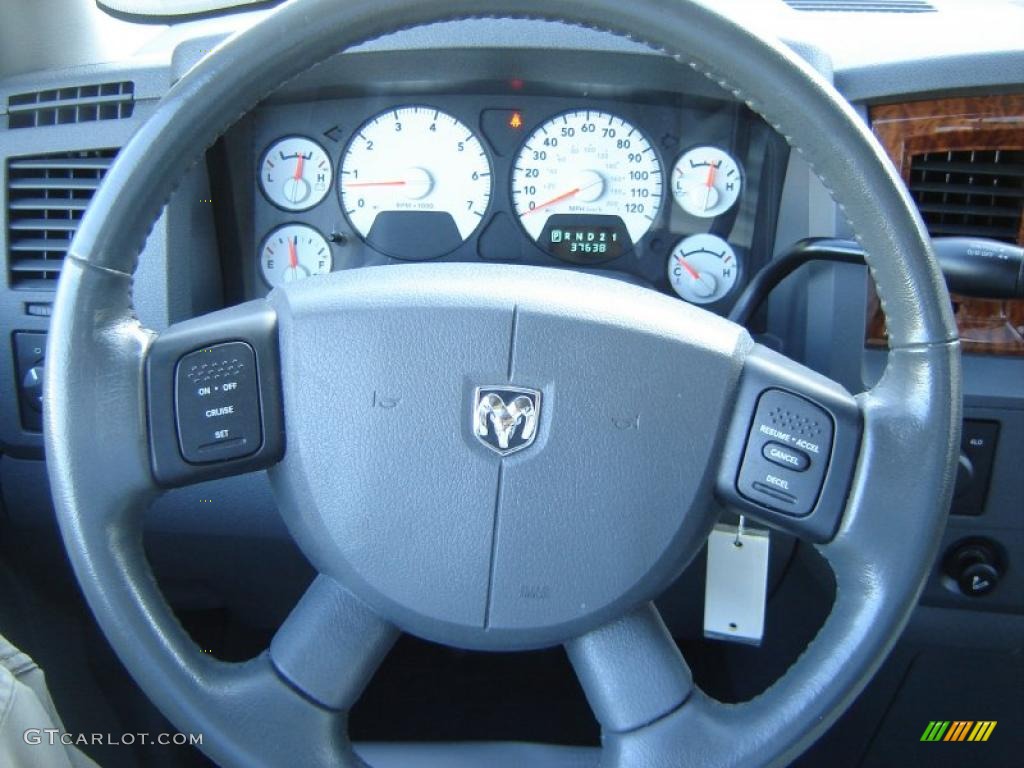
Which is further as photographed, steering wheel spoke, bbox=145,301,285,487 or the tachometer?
the tachometer

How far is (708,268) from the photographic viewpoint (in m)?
1.50

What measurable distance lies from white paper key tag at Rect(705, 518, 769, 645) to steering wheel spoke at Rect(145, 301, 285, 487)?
43 cm

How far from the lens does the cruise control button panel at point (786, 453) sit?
87 cm

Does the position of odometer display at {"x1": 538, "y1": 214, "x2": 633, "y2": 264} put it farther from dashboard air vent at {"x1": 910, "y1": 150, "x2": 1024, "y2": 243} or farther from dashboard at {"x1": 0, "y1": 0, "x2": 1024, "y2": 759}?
dashboard air vent at {"x1": 910, "y1": 150, "x2": 1024, "y2": 243}

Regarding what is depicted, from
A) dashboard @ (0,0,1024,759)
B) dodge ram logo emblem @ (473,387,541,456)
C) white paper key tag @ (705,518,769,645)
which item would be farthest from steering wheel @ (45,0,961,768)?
dashboard @ (0,0,1024,759)

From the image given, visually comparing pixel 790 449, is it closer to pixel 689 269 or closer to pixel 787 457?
pixel 787 457

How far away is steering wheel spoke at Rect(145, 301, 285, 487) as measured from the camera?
Answer: 893 millimetres

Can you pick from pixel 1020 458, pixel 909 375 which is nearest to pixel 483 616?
pixel 909 375

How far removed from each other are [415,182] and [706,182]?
0.37m

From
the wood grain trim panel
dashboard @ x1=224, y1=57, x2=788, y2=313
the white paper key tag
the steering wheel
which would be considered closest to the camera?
the steering wheel

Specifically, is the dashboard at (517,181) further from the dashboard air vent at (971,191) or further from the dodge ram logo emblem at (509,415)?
the dodge ram logo emblem at (509,415)

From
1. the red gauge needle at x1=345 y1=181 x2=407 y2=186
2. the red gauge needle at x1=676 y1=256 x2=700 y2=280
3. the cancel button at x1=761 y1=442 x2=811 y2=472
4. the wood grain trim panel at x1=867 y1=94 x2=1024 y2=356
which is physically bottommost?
the cancel button at x1=761 y1=442 x2=811 y2=472

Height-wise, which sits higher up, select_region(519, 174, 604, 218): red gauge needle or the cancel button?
select_region(519, 174, 604, 218): red gauge needle

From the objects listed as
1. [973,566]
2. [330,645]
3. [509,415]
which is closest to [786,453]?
[509,415]
